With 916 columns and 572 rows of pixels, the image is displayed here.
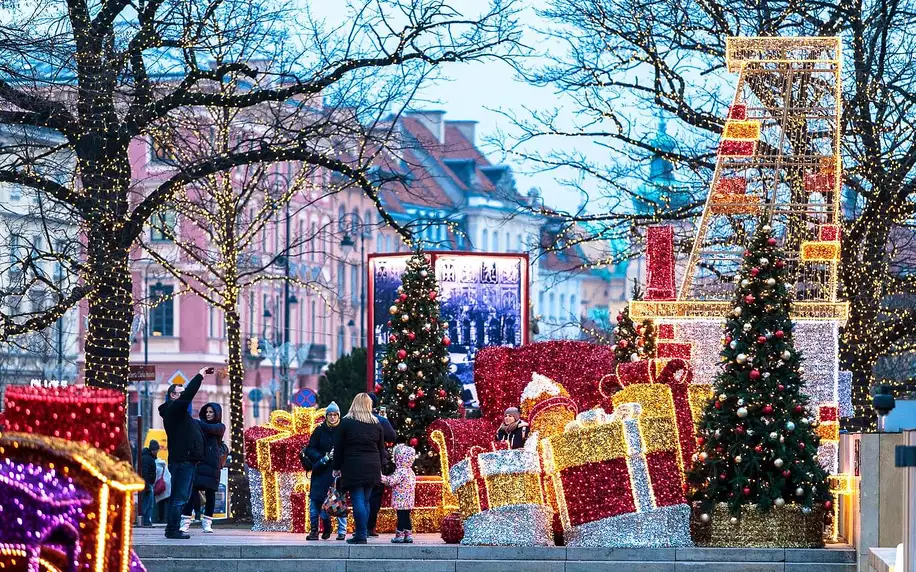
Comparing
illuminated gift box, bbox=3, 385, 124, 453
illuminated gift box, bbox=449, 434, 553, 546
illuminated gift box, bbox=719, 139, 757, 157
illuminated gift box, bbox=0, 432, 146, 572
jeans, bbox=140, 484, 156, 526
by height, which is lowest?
jeans, bbox=140, 484, 156, 526

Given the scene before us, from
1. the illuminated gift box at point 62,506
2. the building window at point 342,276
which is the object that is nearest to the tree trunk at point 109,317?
the illuminated gift box at point 62,506

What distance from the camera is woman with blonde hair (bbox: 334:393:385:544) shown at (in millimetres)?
18875

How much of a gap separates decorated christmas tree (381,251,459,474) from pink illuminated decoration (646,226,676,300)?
2628 millimetres

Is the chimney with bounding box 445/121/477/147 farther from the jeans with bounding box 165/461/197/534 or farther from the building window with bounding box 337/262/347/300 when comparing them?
the jeans with bounding box 165/461/197/534

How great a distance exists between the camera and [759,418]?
726 inches

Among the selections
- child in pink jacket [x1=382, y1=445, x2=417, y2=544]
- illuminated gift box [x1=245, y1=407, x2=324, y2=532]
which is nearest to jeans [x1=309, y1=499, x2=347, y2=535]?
child in pink jacket [x1=382, y1=445, x2=417, y2=544]

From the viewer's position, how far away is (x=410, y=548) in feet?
59.5

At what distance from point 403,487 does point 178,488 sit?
236 cm

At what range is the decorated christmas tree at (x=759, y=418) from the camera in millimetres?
18312

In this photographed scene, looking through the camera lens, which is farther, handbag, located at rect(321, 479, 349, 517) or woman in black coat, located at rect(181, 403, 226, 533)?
woman in black coat, located at rect(181, 403, 226, 533)

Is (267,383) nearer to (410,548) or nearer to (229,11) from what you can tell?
(229,11)

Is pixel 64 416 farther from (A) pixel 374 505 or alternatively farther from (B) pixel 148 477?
(B) pixel 148 477

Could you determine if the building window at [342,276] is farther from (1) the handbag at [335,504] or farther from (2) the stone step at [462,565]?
(2) the stone step at [462,565]

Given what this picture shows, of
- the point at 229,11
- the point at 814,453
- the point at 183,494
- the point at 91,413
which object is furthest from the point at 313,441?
the point at 91,413
